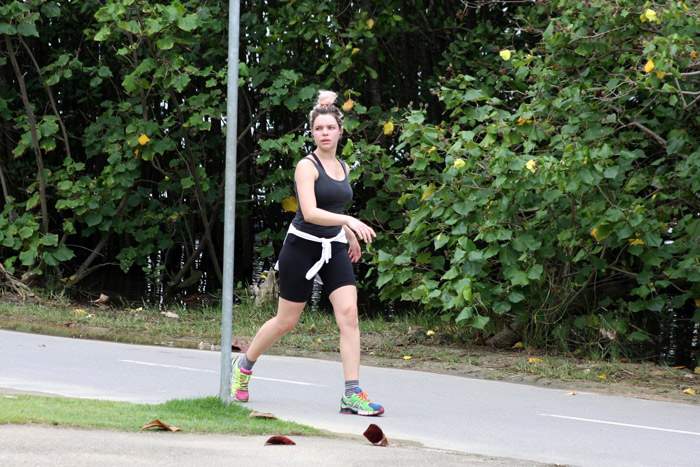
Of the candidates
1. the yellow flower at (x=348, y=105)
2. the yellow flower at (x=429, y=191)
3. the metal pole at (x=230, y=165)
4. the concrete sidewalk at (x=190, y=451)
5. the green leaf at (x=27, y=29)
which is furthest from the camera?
the green leaf at (x=27, y=29)

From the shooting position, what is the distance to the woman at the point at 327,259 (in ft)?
22.1

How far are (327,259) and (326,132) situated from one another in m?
0.88

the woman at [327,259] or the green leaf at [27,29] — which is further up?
the green leaf at [27,29]

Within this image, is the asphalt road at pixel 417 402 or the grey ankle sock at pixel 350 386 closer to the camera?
the asphalt road at pixel 417 402

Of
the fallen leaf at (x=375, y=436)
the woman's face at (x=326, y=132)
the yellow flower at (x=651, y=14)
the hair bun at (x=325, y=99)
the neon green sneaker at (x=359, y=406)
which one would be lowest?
the neon green sneaker at (x=359, y=406)

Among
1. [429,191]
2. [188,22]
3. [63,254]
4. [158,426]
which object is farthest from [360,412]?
[63,254]

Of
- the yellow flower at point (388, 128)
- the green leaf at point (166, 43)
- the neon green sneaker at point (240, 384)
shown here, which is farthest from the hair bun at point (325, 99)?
the green leaf at point (166, 43)

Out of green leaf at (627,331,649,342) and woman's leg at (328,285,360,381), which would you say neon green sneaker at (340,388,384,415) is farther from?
green leaf at (627,331,649,342)

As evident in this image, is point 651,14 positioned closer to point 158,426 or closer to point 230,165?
point 230,165

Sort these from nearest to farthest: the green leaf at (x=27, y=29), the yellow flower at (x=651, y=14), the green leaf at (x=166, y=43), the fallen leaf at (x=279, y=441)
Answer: the fallen leaf at (x=279, y=441)
the yellow flower at (x=651, y=14)
the green leaf at (x=166, y=43)
the green leaf at (x=27, y=29)

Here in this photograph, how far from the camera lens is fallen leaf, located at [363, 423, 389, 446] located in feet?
17.9

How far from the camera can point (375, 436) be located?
548 centimetres

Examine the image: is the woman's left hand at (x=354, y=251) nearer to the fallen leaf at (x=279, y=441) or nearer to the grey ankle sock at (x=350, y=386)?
the grey ankle sock at (x=350, y=386)

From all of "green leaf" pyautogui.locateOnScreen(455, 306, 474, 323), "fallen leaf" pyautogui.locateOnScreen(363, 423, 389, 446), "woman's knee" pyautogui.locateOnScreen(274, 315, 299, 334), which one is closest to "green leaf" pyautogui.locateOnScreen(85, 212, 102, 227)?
"green leaf" pyautogui.locateOnScreen(455, 306, 474, 323)
